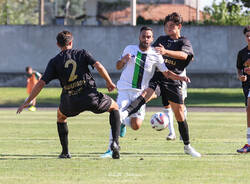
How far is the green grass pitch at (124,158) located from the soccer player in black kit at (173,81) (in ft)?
1.73

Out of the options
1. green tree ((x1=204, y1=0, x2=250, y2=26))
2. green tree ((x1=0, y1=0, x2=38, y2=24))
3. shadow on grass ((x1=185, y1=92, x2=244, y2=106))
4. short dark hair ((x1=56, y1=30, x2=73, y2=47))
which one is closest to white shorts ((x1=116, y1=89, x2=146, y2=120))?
short dark hair ((x1=56, y1=30, x2=73, y2=47))

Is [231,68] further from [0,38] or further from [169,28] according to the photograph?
[169,28]

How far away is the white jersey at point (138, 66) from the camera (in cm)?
1220

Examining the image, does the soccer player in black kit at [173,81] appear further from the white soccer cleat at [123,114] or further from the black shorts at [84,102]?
the black shorts at [84,102]

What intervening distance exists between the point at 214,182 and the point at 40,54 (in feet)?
112

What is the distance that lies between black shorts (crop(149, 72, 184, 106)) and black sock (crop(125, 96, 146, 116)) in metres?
0.48

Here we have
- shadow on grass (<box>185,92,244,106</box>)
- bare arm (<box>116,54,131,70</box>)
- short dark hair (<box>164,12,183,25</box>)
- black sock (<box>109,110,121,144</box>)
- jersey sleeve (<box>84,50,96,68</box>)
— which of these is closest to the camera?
jersey sleeve (<box>84,50,96,68</box>)

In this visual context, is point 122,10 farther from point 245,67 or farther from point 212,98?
point 245,67

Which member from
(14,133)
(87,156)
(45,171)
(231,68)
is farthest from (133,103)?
(231,68)

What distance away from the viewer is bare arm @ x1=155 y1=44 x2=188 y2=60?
37.6ft

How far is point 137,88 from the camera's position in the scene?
12.3 meters

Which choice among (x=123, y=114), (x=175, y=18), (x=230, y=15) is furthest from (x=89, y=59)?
(x=230, y=15)

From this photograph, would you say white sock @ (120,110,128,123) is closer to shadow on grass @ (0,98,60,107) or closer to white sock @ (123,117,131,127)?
white sock @ (123,117,131,127)

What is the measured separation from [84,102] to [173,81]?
1.93 m
